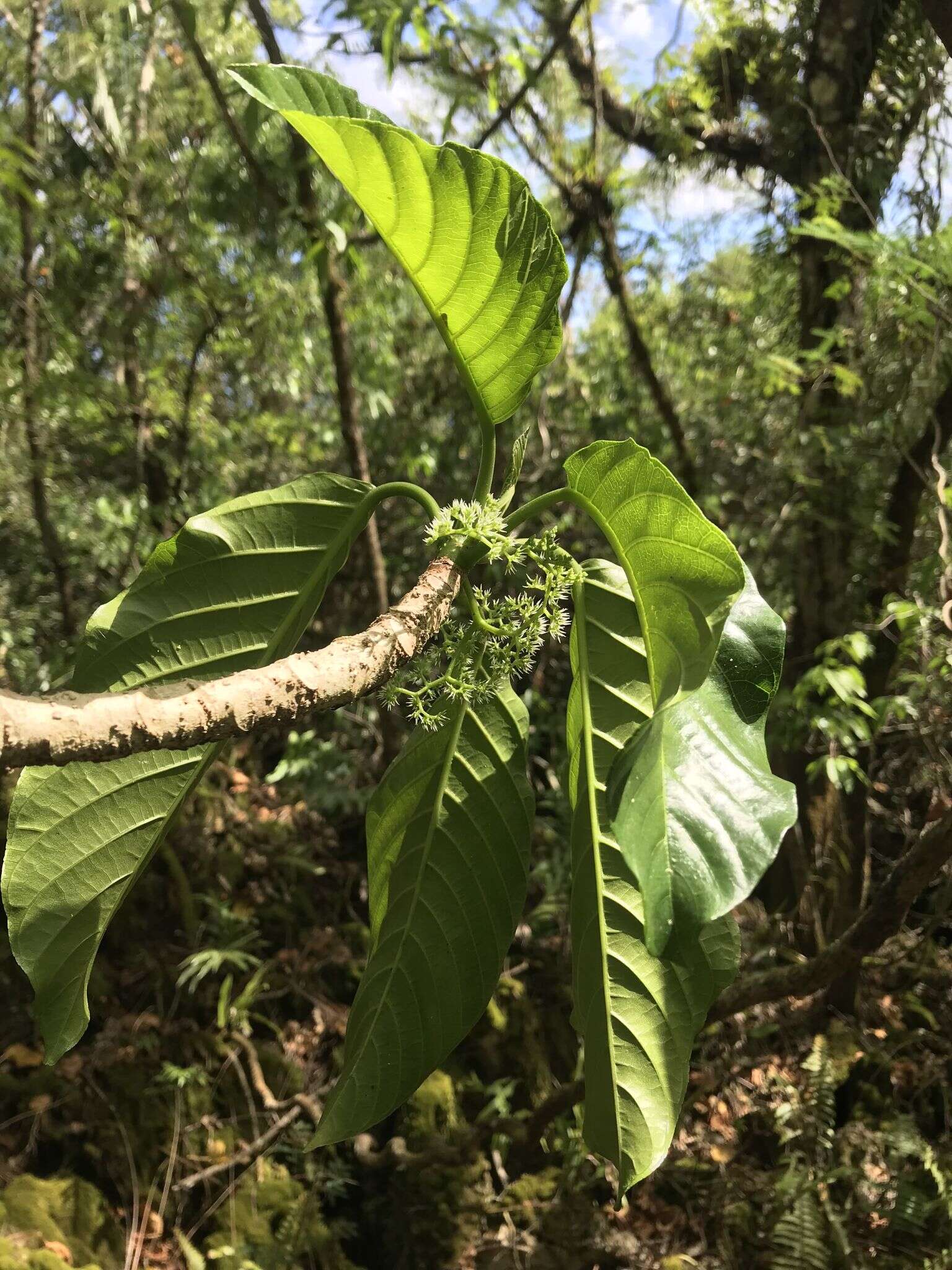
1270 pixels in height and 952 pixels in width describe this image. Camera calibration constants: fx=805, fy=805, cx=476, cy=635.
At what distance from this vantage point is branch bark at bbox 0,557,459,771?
1.10 ft

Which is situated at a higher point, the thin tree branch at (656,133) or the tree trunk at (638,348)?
the thin tree branch at (656,133)

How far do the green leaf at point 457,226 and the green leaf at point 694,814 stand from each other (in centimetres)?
34

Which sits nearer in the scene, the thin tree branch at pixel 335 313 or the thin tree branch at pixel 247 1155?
the thin tree branch at pixel 335 313

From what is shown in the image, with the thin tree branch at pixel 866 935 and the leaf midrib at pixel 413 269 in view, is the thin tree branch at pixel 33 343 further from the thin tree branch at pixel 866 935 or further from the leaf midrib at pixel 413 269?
the thin tree branch at pixel 866 935

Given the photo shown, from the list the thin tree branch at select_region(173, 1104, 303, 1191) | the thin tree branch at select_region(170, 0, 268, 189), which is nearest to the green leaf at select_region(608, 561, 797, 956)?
the thin tree branch at select_region(170, 0, 268, 189)

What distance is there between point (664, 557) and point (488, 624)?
0.20m

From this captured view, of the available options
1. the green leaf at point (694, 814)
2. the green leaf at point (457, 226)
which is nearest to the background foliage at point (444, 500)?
the green leaf at point (457, 226)

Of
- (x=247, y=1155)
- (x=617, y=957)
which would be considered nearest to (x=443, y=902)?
(x=617, y=957)

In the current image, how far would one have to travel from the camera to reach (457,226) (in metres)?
0.61

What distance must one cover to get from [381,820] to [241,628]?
286 mm

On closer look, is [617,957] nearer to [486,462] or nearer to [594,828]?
[594,828]

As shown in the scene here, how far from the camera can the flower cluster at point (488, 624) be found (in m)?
0.68

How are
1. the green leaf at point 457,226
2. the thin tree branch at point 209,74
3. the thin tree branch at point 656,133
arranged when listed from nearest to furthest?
the green leaf at point 457,226 < the thin tree branch at point 209,74 < the thin tree branch at point 656,133

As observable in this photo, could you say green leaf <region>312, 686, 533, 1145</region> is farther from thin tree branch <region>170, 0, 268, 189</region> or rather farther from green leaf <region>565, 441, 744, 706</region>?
thin tree branch <region>170, 0, 268, 189</region>
